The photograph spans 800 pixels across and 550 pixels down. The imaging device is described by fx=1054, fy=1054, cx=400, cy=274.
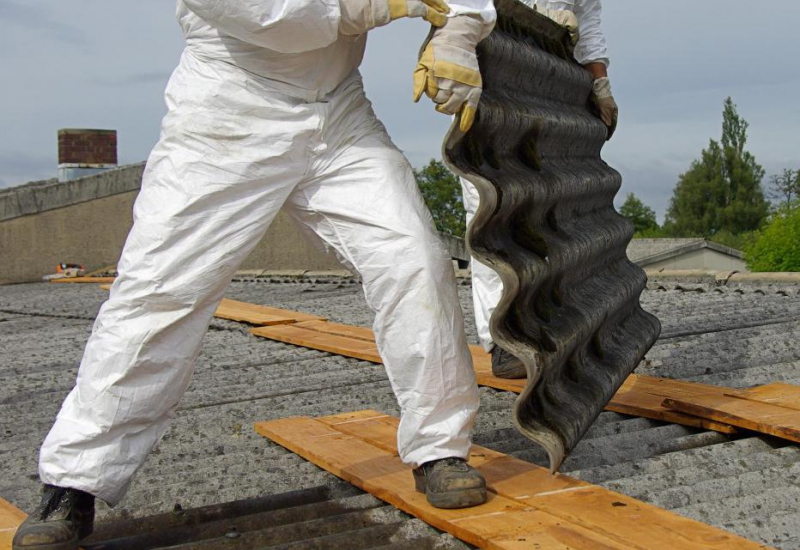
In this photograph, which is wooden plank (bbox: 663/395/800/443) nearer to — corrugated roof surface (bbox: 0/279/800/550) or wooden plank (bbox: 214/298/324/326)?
corrugated roof surface (bbox: 0/279/800/550)

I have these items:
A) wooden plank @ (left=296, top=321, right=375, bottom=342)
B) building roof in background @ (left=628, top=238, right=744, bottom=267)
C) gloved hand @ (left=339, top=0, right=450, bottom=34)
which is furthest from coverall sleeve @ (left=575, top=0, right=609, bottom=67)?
building roof in background @ (left=628, top=238, right=744, bottom=267)

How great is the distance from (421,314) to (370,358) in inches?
87.5

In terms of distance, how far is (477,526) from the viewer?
7.91 ft

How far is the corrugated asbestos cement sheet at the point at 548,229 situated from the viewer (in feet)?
8.47

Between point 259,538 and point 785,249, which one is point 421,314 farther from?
point 785,249

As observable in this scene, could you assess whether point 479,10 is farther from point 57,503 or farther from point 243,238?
point 57,503

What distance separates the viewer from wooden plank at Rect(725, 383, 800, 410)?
3.33 metres

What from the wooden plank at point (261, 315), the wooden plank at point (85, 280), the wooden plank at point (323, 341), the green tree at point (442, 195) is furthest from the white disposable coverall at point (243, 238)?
the green tree at point (442, 195)

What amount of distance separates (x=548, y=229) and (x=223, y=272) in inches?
38.1

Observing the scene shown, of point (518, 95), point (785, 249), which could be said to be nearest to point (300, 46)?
point (518, 95)

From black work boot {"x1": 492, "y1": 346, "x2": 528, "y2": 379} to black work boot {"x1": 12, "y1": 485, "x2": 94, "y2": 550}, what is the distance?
1813 millimetres

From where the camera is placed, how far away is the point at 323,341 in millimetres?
5375

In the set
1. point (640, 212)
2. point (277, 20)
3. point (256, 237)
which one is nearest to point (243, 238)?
point (256, 237)

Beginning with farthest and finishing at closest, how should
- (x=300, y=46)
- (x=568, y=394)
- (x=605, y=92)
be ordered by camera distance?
(x=605, y=92) < (x=568, y=394) < (x=300, y=46)
